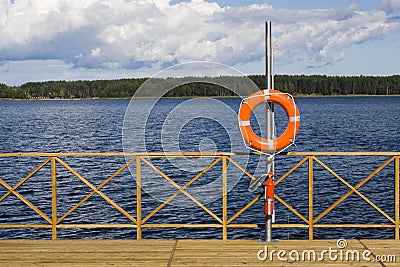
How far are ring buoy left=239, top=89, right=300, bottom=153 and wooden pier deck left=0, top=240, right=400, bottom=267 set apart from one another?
71 centimetres

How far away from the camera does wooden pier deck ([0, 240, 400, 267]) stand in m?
4.16

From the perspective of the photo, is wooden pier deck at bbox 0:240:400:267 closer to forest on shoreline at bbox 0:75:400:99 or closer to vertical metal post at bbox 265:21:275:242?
vertical metal post at bbox 265:21:275:242

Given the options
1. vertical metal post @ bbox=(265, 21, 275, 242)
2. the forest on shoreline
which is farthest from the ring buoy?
the forest on shoreline

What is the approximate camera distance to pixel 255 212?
9.58 metres

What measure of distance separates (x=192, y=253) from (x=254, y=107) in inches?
45.3

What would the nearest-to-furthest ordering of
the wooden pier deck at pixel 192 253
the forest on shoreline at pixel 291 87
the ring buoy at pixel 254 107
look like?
the wooden pier deck at pixel 192 253 < the ring buoy at pixel 254 107 < the forest on shoreline at pixel 291 87

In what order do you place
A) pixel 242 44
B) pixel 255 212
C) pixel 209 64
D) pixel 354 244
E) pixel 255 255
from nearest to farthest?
1. pixel 255 255
2. pixel 354 244
3. pixel 209 64
4. pixel 242 44
5. pixel 255 212

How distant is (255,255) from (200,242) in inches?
20.1

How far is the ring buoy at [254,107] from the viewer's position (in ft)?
15.3

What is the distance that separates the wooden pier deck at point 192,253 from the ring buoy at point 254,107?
712mm

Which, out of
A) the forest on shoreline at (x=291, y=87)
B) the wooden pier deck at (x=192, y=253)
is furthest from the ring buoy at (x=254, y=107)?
the forest on shoreline at (x=291, y=87)

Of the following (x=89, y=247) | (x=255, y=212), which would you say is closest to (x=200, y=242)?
(x=89, y=247)

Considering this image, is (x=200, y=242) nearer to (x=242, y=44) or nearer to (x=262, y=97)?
(x=262, y=97)

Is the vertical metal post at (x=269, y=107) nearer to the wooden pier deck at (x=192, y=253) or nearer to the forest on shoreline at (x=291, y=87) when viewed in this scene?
the wooden pier deck at (x=192, y=253)
